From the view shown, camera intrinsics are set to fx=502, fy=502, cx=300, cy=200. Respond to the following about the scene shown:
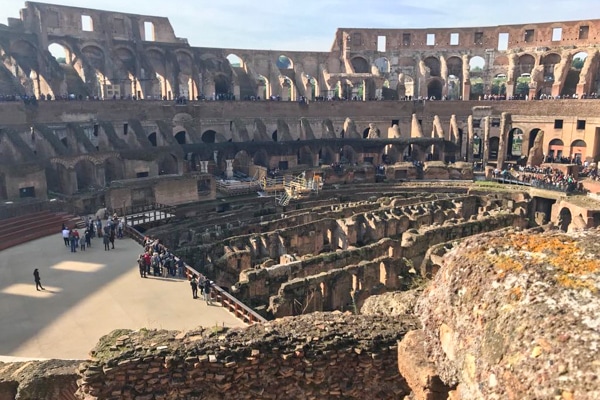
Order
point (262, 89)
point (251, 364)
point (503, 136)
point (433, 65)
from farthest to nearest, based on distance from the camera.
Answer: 1. point (433, 65)
2. point (262, 89)
3. point (503, 136)
4. point (251, 364)

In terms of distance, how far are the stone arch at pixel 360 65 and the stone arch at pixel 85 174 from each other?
1035 inches

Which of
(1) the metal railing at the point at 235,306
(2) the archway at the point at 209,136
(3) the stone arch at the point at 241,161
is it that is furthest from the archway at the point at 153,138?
(1) the metal railing at the point at 235,306

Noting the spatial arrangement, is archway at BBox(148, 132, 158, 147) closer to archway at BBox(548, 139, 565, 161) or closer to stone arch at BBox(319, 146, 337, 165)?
stone arch at BBox(319, 146, 337, 165)

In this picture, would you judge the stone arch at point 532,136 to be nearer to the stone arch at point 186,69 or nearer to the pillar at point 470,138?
the pillar at point 470,138

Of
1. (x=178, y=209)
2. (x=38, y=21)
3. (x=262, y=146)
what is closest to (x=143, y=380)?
(x=178, y=209)

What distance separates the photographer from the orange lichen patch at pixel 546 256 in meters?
4.52

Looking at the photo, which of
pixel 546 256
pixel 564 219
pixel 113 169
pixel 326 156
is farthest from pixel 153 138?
pixel 546 256

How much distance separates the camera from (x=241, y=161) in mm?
31359

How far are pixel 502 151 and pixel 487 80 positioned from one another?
39.1 ft

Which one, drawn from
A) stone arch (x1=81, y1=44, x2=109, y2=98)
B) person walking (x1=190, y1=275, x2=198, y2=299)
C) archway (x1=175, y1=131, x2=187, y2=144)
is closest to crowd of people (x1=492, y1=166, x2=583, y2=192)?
archway (x1=175, y1=131, x2=187, y2=144)

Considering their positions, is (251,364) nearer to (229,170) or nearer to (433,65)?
(229,170)

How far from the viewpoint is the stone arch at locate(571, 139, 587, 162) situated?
3303cm

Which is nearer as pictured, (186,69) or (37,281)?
(37,281)

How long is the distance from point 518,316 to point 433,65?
42782 millimetres
